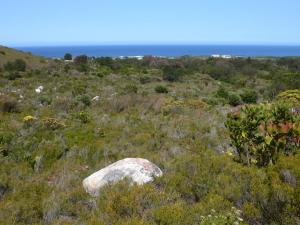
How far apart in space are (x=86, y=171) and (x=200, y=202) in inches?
134

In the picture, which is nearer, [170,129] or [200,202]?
[200,202]

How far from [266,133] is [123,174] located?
2.67 metres

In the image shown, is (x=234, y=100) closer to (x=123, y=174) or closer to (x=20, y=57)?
(x=123, y=174)

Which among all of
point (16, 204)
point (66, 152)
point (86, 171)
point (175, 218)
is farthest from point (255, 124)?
point (66, 152)

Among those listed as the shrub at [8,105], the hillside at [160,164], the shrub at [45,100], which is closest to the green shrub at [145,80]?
the shrub at [45,100]

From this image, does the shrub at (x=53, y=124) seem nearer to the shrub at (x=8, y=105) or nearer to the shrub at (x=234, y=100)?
the shrub at (x=8, y=105)

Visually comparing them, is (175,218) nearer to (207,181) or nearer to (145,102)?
(207,181)

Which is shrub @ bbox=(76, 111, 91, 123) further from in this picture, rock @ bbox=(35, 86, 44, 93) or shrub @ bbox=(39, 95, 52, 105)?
rock @ bbox=(35, 86, 44, 93)

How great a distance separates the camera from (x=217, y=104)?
17875mm

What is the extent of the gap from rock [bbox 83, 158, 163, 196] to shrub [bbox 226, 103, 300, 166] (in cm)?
170

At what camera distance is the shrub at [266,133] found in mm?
6543

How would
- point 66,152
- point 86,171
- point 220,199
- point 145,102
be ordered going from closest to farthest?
point 220,199, point 86,171, point 66,152, point 145,102

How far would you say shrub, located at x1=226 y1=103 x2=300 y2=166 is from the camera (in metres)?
6.54

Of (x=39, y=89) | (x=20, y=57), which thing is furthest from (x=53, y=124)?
(x=20, y=57)
